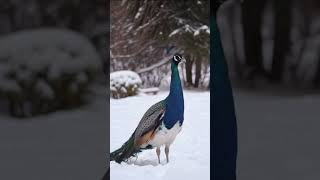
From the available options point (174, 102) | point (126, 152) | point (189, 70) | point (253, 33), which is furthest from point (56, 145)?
point (189, 70)

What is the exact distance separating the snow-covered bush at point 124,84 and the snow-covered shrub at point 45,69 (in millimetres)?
2718

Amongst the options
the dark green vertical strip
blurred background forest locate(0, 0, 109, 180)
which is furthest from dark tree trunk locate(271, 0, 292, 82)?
blurred background forest locate(0, 0, 109, 180)

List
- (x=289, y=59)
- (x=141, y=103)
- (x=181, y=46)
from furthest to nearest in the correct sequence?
(x=181, y=46) → (x=141, y=103) → (x=289, y=59)

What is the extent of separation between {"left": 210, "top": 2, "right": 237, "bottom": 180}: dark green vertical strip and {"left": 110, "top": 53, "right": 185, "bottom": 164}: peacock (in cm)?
90

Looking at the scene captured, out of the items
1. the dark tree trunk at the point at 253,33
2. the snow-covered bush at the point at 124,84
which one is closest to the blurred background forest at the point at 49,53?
the dark tree trunk at the point at 253,33

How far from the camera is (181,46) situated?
494 cm

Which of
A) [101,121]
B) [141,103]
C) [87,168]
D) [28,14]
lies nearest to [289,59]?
[101,121]

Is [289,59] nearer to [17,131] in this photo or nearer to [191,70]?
[17,131]

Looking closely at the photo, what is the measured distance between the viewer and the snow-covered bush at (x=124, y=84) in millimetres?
4461

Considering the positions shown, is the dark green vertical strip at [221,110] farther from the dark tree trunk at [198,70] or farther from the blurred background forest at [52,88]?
the dark tree trunk at [198,70]

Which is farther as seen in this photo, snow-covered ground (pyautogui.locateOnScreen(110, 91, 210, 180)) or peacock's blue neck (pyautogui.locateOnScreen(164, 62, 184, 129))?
snow-covered ground (pyautogui.locateOnScreen(110, 91, 210, 180))

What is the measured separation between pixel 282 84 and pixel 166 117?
1073mm

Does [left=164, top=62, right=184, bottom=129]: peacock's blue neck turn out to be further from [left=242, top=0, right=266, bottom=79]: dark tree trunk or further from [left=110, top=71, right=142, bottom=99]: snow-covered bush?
[left=110, top=71, right=142, bottom=99]: snow-covered bush

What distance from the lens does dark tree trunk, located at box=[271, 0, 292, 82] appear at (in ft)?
5.42
